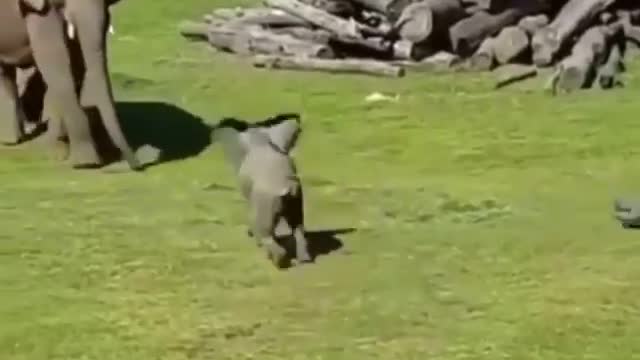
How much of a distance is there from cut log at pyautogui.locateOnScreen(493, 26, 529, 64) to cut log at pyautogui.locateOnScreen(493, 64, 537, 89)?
0.08m

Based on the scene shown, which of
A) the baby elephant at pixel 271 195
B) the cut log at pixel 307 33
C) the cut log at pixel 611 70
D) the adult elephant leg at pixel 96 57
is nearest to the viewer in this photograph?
the baby elephant at pixel 271 195

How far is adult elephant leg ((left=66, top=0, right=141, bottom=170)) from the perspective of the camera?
371 inches

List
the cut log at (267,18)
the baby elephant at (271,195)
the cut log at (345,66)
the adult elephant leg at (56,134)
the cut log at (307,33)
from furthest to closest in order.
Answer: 1. the cut log at (267,18)
2. the cut log at (307,33)
3. the cut log at (345,66)
4. the adult elephant leg at (56,134)
5. the baby elephant at (271,195)

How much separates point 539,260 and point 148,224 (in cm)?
168

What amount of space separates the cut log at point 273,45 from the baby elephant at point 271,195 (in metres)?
4.97

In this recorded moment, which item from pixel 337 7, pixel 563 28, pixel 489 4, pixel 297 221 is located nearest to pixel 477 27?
pixel 489 4

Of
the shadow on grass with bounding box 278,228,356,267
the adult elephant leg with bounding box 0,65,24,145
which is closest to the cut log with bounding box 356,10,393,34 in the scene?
the adult elephant leg with bounding box 0,65,24,145

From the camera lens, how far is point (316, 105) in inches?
452

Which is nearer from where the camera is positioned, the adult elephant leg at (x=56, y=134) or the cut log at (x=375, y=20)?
the adult elephant leg at (x=56, y=134)

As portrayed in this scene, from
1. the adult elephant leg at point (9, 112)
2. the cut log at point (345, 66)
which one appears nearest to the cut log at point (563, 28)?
the cut log at point (345, 66)

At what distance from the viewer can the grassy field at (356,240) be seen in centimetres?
683

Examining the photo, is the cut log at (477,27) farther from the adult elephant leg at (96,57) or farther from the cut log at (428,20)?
the adult elephant leg at (96,57)

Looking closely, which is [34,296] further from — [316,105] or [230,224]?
[316,105]

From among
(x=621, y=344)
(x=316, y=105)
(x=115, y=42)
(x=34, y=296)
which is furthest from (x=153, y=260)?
(x=115, y=42)
